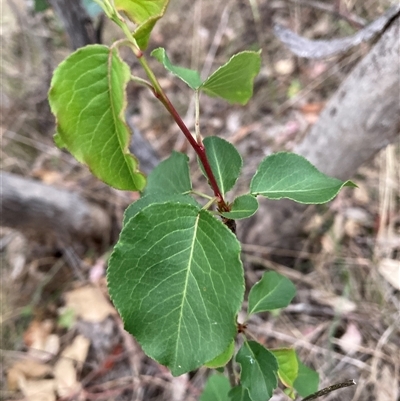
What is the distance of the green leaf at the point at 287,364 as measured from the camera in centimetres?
72

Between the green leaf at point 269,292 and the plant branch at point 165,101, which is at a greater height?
the plant branch at point 165,101

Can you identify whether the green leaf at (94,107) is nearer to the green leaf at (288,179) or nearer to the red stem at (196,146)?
the red stem at (196,146)

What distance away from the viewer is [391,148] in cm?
178

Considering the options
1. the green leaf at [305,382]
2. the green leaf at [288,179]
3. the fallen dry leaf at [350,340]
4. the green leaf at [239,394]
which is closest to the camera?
the green leaf at [288,179]

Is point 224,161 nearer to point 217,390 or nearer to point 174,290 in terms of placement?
point 174,290

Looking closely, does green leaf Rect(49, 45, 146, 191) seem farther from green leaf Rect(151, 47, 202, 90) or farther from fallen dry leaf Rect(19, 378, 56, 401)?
fallen dry leaf Rect(19, 378, 56, 401)

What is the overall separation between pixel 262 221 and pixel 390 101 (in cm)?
69

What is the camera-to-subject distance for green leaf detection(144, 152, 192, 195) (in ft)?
2.25

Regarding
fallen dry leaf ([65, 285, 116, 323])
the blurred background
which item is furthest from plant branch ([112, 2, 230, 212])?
fallen dry leaf ([65, 285, 116, 323])

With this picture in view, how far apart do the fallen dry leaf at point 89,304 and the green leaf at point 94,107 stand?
1296 mm

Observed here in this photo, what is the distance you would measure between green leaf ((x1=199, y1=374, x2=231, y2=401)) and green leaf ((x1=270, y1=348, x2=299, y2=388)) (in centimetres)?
21

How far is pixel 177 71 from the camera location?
0.57 m

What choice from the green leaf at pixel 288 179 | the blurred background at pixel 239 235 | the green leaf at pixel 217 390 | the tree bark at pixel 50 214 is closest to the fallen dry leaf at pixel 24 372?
the blurred background at pixel 239 235

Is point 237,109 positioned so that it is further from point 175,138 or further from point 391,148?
point 391,148
